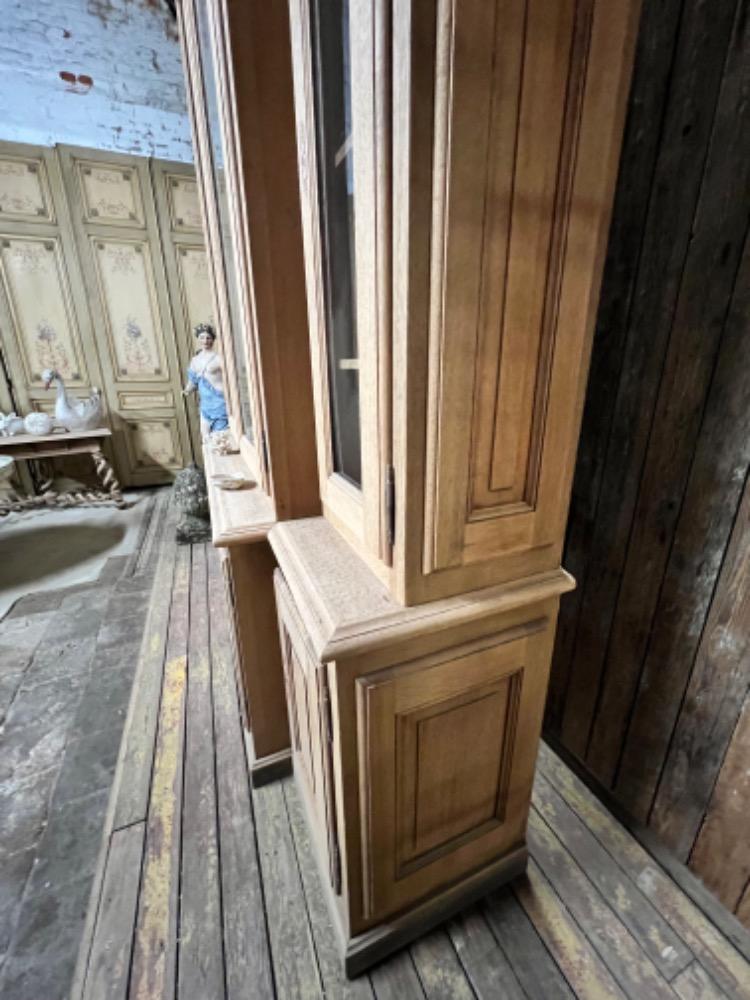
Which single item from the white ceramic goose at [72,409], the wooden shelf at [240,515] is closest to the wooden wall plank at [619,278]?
the wooden shelf at [240,515]

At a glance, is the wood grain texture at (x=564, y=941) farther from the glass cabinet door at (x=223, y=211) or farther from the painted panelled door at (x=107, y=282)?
the painted panelled door at (x=107, y=282)

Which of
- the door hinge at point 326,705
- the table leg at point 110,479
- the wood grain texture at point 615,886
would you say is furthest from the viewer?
the table leg at point 110,479

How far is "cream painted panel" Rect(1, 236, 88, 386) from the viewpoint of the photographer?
11.7 feet

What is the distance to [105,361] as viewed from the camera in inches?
157

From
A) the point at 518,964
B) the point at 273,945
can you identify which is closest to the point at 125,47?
the point at 273,945

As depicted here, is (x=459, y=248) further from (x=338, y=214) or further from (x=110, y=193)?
(x=110, y=193)

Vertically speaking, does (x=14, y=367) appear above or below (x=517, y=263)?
below

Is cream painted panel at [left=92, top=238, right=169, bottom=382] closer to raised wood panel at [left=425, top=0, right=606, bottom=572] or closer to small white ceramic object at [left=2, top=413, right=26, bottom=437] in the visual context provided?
small white ceramic object at [left=2, top=413, right=26, bottom=437]

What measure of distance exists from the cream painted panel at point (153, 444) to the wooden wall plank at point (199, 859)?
10.2 feet

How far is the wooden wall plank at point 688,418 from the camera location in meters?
0.79

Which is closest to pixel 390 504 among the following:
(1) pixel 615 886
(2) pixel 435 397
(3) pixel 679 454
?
(2) pixel 435 397

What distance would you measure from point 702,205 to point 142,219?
4.43 metres

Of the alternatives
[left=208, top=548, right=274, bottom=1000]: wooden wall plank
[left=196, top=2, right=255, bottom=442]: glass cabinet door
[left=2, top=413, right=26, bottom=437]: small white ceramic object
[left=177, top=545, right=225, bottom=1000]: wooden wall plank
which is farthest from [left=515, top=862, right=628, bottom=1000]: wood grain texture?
[left=2, top=413, right=26, bottom=437]: small white ceramic object

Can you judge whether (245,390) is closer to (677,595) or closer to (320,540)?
(320,540)
